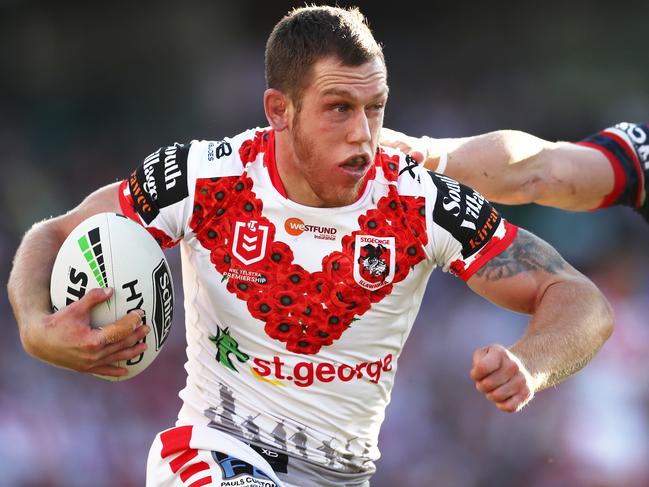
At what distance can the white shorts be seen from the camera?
14.8ft

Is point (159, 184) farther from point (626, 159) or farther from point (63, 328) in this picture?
point (626, 159)

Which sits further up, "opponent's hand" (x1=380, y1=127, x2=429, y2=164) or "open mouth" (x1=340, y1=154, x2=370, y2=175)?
"open mouth" (x1=340, y1=154, x2=370, y2=175)

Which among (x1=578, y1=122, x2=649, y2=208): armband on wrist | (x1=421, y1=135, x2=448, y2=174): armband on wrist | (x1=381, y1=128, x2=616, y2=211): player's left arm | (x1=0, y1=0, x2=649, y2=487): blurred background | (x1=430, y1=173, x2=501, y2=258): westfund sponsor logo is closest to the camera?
(x1=430, y1=173, x2=501, y2=258): westfund sponsor logo

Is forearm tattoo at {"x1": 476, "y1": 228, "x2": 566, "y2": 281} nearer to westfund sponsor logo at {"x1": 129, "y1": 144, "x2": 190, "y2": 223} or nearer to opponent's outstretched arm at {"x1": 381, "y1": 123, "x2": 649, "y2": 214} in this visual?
opponent's outstretched arm at {"x1": 381, "y1": 123, "x2": 649, "y2": 214}

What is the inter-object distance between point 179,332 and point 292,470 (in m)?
7.71

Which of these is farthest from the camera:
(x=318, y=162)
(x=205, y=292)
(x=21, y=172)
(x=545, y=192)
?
(x=21, y=172)

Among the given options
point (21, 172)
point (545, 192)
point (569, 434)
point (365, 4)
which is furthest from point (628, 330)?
point (21, 172)

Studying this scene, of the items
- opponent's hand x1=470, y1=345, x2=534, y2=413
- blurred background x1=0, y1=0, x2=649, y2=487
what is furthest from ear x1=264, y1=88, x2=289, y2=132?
blurred background x1=0, y1=0, x2=649, y2=487

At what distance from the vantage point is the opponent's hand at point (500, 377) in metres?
3.75

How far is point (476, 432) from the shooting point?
1064cm

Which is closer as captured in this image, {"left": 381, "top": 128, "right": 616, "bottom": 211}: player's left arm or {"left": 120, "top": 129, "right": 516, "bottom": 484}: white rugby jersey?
{"left": 120, "top": 129, "right": 516, "bottom": 484}: white rugby jersey

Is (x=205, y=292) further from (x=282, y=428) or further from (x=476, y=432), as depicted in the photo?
(x=476, y=432)

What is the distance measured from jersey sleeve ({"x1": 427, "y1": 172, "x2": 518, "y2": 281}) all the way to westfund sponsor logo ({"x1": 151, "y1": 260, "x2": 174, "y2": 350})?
3.91ft

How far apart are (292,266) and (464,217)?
808mm
